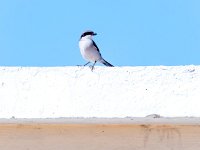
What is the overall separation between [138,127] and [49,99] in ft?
1.77

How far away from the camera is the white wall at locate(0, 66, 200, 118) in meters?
2.97

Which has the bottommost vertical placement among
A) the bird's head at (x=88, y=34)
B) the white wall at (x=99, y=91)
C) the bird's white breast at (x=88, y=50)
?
the white wall at (x=99, y=91)

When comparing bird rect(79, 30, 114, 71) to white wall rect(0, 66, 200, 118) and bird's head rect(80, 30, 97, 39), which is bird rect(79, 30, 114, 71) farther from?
white wall rect(0, 66, 200, 118)

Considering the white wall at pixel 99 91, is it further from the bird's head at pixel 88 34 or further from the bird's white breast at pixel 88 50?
the bird's head at pixel 88 34

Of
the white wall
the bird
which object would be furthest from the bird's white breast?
the white wall

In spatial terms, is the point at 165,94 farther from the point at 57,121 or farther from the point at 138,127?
the point at 57,121

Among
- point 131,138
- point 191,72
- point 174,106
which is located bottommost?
point 131,138

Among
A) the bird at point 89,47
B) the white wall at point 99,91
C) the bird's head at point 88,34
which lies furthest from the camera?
the bird's head at point 88,34

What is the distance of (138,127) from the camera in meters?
2.88

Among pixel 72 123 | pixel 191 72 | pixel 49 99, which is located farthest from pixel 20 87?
pixel 191 72

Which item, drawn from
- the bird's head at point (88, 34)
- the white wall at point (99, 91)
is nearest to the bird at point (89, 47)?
the bird's head at point (88, 34)

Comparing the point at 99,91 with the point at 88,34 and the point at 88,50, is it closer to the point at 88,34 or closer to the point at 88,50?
the point at 88,50

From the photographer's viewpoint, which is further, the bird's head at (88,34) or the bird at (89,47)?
the bird's head at (88,34)

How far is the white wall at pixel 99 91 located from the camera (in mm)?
2969
